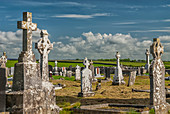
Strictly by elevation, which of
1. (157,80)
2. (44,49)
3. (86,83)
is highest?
(44,49)

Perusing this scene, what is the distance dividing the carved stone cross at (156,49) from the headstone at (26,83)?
4963mm

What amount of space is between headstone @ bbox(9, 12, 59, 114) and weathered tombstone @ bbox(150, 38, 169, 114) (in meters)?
4.74

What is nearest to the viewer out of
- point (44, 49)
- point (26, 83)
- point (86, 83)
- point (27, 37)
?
point (26, 83)

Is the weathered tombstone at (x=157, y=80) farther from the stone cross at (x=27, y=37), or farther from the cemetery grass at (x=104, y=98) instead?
the stone cross at (x=27, y=37)

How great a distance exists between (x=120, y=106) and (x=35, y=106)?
204 inches

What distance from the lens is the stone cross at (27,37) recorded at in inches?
297

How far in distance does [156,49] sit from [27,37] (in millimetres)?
5366

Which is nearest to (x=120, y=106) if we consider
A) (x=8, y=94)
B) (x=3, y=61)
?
(x=8, y=94)

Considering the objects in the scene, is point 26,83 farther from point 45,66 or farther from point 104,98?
point 104,98

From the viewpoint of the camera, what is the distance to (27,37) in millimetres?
7660

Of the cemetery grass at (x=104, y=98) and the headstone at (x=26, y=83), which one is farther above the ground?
the headstone at (x=26, y=83)

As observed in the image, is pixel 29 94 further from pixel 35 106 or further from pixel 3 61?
pixel 3 61

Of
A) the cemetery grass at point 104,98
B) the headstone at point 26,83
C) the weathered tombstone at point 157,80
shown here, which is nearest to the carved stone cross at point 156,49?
the weathered tombstone at point 157,80

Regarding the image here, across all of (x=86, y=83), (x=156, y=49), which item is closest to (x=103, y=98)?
(x=86, y=83)
